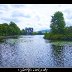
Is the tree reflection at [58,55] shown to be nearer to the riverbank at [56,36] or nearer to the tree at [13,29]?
the riverbank at [56,36]

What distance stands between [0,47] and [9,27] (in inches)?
6.9

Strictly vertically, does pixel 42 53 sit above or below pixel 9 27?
below

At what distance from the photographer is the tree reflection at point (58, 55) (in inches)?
70.6

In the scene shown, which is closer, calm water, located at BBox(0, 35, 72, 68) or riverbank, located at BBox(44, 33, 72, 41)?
calm water, located at BBox(0, 35, 72, 68)

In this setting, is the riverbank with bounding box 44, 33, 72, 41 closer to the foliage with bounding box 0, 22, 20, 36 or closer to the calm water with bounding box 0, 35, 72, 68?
the calm water with bounding box 0, 35, 72, 68

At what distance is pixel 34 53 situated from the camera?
6.07ft

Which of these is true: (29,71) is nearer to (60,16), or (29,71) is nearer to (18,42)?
(18,42)

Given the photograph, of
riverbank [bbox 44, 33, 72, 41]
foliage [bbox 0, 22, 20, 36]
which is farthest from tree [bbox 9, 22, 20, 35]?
riverbank [bbox 44, 33, 72, 41]

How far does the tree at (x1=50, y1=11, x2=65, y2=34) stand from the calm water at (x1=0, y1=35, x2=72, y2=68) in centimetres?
10

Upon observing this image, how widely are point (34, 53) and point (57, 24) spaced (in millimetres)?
292

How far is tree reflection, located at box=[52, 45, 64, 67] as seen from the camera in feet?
5.89

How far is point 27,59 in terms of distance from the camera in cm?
182

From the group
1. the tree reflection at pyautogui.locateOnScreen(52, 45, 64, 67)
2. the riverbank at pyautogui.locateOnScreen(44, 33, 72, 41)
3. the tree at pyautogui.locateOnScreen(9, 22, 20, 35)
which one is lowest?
the tree reflection at pyautogui.locateOnScreen(52, 45, 64, 67)
